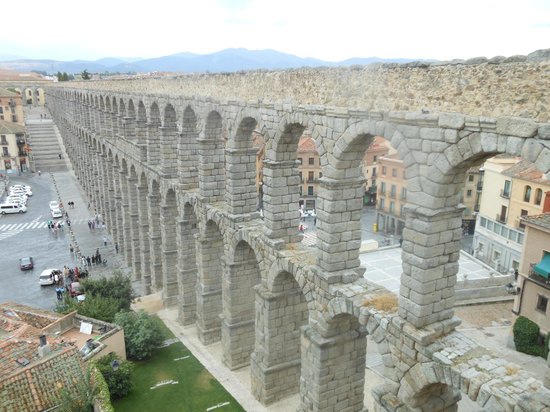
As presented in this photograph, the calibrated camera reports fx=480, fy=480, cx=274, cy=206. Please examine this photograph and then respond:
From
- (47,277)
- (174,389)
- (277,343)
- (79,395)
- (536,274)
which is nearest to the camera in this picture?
(79,395)

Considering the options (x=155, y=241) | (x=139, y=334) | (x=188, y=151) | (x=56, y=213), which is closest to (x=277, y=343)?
(x=139, y=334)

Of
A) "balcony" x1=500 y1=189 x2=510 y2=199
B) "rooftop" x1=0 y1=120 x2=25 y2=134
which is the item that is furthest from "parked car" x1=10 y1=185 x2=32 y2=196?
"balcony" x1=500 y1=189 x2=510 y2=199

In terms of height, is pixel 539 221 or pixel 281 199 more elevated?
pixel 281 199

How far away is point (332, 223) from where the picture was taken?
14664 millimetres

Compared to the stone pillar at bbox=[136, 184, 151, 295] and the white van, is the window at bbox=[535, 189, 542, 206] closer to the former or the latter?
the stone pillar at bbox=[136, 184, 151, 295]

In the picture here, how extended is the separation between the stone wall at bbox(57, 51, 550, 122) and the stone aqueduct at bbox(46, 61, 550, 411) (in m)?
0.04

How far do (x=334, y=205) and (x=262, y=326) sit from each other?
24.0 ft

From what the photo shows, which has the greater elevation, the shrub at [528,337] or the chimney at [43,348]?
the chimney at [43,348]

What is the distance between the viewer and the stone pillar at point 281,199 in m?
17.6

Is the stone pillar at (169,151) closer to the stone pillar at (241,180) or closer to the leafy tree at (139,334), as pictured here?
the leafy tree at (139,334)

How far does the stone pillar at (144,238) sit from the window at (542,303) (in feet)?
83.8

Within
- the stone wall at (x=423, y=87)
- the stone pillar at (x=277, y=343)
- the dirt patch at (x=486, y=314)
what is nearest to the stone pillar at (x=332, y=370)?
the stone pillar at (x=277, y=343)

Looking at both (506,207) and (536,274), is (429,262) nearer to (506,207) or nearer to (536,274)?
(536,274)

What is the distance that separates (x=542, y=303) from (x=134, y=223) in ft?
93.2
